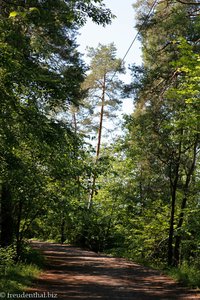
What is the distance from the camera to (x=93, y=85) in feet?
80.3

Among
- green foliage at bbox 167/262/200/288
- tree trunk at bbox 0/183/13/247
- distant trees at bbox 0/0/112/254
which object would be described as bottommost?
green foliage at bbox 167/262/200/288

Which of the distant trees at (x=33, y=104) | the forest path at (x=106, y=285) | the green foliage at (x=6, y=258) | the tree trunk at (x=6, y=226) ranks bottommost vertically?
the forest path at (x=106, y=285)

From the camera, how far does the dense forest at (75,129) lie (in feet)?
19.9

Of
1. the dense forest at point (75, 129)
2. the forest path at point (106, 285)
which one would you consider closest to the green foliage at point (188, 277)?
the forest path at point (106, 285)

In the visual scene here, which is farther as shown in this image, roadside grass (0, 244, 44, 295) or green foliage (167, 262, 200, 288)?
green foliage (167, 262, 200, 288)

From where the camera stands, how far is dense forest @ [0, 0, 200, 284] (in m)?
6.06

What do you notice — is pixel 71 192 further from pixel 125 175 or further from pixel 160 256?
pixel 125 175

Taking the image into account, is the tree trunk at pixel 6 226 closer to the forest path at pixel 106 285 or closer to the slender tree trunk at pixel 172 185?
the forest path at pixel 106 285

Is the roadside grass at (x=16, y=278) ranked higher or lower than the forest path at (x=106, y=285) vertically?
higher

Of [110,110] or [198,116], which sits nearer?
[198,116]

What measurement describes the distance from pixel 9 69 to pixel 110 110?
67.0ft

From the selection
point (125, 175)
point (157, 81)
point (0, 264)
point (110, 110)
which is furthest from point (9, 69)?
point (110, 110)

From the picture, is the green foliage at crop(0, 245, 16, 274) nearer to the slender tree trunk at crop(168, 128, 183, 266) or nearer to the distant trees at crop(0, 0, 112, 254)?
the distant trees at crop(0, 0, 112, 254)

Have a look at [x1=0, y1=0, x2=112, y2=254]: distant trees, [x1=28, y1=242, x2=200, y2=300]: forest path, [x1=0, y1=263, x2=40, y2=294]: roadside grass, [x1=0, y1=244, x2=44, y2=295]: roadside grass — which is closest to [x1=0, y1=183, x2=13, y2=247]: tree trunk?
[x1=0, y1=0, x2=112, y2=254]: distant trees
